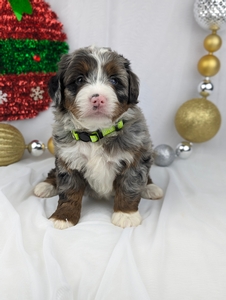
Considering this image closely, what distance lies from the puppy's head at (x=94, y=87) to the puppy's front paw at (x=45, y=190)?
0.86 meters

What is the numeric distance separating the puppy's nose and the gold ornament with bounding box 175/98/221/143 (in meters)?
1.80

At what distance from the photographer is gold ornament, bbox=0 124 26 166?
12.2ft

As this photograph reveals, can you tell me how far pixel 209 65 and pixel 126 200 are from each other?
190cm

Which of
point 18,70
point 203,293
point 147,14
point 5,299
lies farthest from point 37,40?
point 203,293

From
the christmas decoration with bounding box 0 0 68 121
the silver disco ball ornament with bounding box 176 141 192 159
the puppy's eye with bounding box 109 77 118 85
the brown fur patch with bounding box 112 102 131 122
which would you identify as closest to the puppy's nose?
the brown fur patch with bounding box 112 102 131 122

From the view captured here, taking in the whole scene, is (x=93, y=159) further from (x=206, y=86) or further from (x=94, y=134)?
(x=206, y=86)

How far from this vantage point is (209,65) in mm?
3859

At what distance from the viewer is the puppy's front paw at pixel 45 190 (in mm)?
3246

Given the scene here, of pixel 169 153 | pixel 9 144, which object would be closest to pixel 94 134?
pixel 9 144

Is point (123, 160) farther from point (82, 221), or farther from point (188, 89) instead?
point (188, 89)

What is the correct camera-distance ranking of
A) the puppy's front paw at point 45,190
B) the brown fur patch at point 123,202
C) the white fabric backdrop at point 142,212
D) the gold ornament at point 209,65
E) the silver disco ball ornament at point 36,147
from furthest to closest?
the silver disco ball ornament at point 36,147
the gold ornament at point 209,65
the puppy's front paw at point 45,190
the brown fur patch at point 123,202
the white fabric backdrop at point 142,212

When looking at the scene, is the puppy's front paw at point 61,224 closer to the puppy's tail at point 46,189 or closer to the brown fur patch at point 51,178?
the puppy's tail at point 46,189

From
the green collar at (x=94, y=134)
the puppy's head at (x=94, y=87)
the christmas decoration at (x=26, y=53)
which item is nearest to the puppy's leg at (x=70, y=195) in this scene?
the green collar at (x=94, y=134)

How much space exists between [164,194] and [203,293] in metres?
1.39
